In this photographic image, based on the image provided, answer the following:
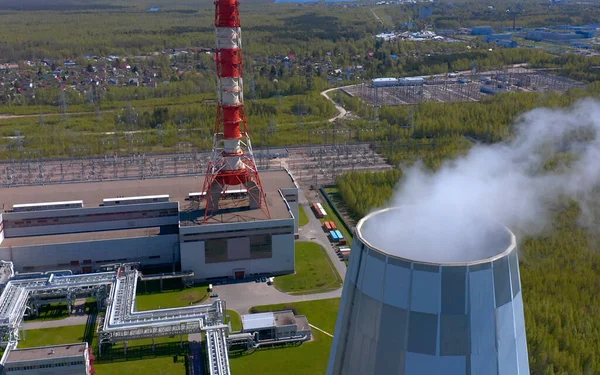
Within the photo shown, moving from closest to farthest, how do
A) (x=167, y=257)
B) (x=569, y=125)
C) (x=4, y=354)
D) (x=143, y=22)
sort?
(x=4, y=354) < (x=569, y=125) < (x=167, y=257) < (x=143, y=22)

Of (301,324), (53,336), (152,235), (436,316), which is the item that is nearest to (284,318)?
(301,324)

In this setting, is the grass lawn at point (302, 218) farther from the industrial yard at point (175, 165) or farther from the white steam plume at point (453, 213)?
the white steam plume at point (453, 213)

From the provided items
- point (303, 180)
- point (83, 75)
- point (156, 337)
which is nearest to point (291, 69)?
point (83, 75)

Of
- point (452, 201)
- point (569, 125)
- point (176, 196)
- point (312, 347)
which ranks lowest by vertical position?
point (312, 347)

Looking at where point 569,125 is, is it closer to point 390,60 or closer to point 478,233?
point 478,233

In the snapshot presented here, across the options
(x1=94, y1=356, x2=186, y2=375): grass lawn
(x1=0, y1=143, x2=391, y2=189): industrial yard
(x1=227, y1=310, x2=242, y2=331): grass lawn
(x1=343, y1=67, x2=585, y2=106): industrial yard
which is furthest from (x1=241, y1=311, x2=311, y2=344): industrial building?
(x1=343, y1=67, x2=585, y2=106): industrial yard

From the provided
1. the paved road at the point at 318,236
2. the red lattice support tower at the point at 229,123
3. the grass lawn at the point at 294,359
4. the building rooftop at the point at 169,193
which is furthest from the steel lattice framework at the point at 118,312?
the paved road at the point at 318,236

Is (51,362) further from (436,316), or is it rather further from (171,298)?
(436,316)
